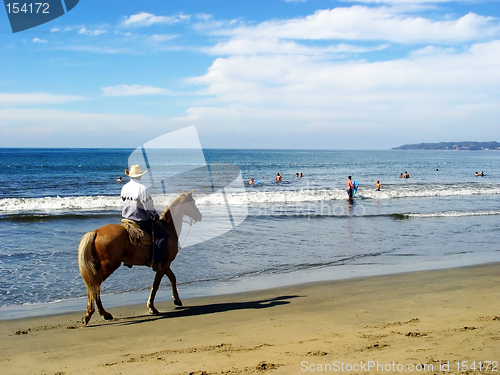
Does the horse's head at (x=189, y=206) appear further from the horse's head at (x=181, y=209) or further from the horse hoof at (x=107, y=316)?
the horse hoof at (x=107, y=316)

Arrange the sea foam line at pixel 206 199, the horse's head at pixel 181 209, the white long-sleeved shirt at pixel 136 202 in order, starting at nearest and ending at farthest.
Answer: the white long-sleeved shirt at pixel 136 202
the horse's head at pixel 181 209
the sea foam line at pixel 206 199

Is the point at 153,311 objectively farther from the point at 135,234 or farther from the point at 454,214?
the point at 454,214

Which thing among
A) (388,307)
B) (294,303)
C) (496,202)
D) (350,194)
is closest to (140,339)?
(294,303)

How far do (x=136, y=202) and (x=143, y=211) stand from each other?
0.19 meters

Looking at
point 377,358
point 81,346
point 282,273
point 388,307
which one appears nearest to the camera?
point 377,358

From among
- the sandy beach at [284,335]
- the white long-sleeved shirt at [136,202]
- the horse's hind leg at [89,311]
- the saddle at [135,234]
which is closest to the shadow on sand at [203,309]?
the sandy beach at [284,335]

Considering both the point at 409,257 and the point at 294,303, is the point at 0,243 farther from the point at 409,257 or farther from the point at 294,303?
the point at 409,257

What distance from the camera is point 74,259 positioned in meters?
10.4

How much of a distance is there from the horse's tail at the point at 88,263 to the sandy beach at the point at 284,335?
653 mm

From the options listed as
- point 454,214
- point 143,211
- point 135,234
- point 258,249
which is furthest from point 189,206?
point 454,214

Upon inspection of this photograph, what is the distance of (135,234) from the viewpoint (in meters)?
6.44

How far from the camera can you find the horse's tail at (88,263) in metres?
5.90

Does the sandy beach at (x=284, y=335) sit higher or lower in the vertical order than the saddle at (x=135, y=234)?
lower

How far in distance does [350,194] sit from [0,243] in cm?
2074
